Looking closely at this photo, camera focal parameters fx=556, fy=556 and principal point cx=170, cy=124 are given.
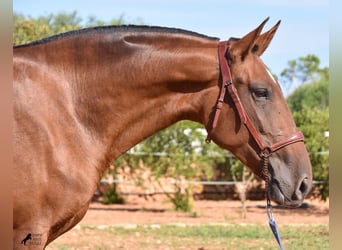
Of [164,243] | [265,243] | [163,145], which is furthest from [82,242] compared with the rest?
[163,145]

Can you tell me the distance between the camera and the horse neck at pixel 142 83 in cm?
298

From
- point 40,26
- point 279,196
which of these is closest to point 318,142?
point 40,26

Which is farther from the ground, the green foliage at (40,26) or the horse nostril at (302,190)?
the green foliage at (40,26)

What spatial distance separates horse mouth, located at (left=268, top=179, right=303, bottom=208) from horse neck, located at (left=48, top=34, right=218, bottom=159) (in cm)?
50

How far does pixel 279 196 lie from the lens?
2.93m

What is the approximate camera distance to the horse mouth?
2.92m

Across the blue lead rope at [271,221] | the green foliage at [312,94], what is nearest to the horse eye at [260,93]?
the blue lead rope at [271,221]

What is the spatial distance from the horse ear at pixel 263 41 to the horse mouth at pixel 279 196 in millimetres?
→ 720

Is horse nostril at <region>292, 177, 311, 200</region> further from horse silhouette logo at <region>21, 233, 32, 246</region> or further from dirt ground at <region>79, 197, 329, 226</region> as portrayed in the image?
dirt ground at <region>79, 197, 329, 226</region>

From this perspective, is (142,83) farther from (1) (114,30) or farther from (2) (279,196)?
(2) (279,196)

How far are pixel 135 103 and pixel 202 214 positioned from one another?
10.0m

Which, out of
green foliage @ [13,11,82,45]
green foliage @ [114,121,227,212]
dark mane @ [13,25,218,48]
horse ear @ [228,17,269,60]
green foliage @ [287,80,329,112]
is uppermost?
green foliage @ [13,11,82,45]

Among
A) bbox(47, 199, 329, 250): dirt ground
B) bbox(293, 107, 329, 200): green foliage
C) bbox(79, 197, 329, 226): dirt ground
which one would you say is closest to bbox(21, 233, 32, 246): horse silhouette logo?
bbox(47, 199, 329, 250): dirt ground

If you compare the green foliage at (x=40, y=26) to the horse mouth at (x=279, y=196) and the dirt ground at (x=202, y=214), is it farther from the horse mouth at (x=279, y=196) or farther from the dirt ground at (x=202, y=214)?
the horse mouth at (x=279, y=196)
